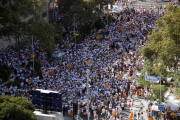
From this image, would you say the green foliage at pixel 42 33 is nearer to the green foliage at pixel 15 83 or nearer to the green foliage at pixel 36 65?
the green foliage at pixel 36 65

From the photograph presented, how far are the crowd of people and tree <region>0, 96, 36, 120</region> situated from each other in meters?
9.21

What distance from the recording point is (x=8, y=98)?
32.7 m

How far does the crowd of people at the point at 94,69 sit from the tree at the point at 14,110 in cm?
921

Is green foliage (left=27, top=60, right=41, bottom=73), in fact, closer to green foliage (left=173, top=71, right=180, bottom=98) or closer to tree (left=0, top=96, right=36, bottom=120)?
green foliage (left=173, top=71, right=180, bottom=98)

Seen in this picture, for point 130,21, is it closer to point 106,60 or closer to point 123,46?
point 123,46

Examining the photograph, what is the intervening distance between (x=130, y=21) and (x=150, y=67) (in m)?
19.7

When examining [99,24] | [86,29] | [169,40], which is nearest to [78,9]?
[86,29]

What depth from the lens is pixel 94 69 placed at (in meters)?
50.7

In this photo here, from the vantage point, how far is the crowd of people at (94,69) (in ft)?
142

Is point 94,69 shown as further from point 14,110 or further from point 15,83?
point 14,110

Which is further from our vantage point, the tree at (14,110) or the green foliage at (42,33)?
the green foliage at (42,33)

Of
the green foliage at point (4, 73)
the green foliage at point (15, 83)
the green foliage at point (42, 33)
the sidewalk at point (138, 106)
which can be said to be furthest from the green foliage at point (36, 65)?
the sidewalk at point (138, 106)

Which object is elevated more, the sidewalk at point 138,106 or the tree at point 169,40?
the tree at point 169,40

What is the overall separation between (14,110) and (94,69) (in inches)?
833
